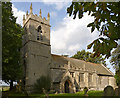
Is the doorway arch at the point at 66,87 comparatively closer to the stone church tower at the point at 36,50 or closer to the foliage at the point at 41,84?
the foliage at the point at 41,84

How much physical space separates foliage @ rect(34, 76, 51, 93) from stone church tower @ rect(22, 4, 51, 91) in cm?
93

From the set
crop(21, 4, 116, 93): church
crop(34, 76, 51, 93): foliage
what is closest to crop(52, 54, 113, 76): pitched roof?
crop(21, 4, 116, 93): church

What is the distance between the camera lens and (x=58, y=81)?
23547 millimetres

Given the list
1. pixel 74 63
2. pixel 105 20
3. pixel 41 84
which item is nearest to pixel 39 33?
pixel 41 84

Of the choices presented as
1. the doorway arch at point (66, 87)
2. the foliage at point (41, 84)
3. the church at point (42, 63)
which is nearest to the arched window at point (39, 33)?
the church at point (42, 63)

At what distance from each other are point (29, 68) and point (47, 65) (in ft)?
13.0

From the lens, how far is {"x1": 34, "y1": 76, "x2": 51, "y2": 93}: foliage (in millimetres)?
21509

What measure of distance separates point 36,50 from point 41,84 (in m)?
6.70

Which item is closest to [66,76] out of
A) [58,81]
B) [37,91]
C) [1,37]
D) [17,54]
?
[58,81]

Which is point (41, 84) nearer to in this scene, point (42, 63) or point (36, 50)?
point (42, 63)

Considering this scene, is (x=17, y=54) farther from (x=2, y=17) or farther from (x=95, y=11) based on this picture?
(x=95, y=11)

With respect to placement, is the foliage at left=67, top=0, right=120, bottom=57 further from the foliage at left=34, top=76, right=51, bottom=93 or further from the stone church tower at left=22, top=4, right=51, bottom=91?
the stone church tower at left=22, top=4, right=51, bottom=91

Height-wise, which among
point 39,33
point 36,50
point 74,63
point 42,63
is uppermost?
point 39,33

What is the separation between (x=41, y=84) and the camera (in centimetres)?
2156
